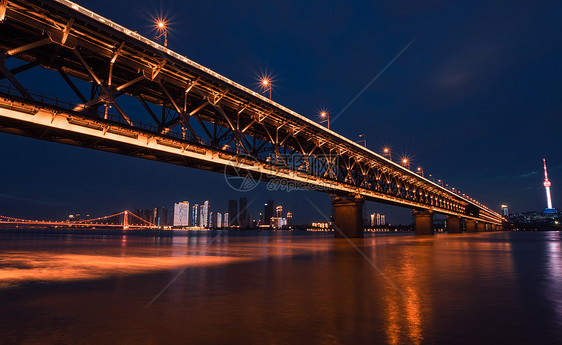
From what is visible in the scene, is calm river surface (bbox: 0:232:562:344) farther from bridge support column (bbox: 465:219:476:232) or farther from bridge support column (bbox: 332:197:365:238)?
bridge support column (bbox: 465:219:476:232)

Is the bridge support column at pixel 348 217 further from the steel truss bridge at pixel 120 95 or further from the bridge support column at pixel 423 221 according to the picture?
the bridge support column at pixel 423 221

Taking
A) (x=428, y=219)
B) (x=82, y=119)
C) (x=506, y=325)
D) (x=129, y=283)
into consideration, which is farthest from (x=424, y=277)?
(x=428, y=219)

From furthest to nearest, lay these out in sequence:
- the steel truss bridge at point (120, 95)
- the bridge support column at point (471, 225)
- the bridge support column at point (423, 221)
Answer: the bridge support column at point (471, 225)
the bridge support column at point (423, 221)
the steel truss bridge at point (120, 95)

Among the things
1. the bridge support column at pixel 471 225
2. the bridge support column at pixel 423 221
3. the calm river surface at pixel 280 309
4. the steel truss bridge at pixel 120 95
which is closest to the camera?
the calm river surface at pixel 280 309

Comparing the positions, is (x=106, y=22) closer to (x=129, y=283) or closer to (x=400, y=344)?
(x=129, y=283)

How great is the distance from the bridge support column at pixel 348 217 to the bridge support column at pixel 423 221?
50.0 meters

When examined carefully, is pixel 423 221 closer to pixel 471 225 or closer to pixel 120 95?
pixel 471 225

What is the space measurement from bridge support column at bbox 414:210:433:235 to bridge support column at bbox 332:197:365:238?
4997 cm

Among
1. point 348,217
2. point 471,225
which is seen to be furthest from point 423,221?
point 471,225

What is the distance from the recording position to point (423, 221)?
95.1 m

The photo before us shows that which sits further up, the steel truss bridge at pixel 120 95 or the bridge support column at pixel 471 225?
the steel truss bridge at pixel 120 95

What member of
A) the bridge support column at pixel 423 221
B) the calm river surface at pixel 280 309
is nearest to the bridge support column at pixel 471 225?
the bridge support column at pixel 423 221

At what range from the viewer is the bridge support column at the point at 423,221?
Result: 94.2 m

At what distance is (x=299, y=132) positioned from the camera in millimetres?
43031
